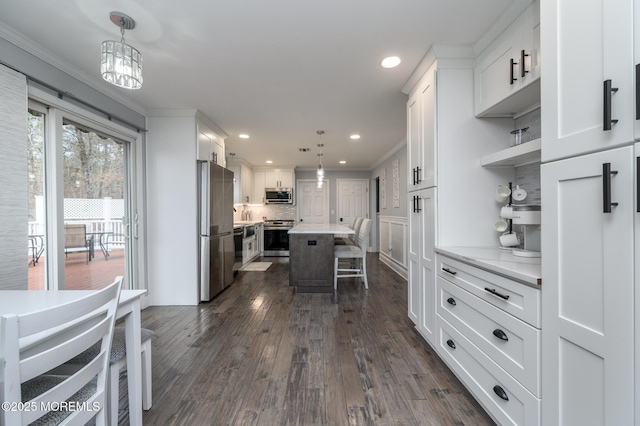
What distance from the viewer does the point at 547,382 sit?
107 centimetres

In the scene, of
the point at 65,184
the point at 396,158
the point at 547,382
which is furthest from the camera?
the point at 396,158

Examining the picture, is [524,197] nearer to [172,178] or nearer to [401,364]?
[401,364]

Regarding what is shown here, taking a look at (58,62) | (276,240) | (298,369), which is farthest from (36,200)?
(276,240)

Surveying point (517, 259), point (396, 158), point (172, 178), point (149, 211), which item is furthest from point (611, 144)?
point (396, 158)

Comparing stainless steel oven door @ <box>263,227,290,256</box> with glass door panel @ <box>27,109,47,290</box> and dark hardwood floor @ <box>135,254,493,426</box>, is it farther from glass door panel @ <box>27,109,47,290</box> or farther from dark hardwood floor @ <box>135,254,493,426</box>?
glass door panel @ <box>27,109,47,290</box>

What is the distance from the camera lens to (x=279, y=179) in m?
7.17

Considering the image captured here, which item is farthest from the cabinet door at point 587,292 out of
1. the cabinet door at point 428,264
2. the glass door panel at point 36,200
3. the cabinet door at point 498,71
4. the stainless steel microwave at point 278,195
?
the stainless steel microwave at point 278,195

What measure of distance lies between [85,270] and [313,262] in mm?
2502

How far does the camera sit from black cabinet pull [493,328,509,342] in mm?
1307

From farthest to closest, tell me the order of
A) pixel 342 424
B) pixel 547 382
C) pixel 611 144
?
pixel 342 424 → pixel 547 382 → pixel 611 144

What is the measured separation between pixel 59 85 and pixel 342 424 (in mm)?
3233

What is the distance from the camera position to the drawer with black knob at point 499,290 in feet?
3.78

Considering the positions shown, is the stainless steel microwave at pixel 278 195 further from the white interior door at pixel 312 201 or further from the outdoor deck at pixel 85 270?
the outdoor deck at pixel 85 270

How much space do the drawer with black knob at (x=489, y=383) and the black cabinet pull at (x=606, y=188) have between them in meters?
0.86
